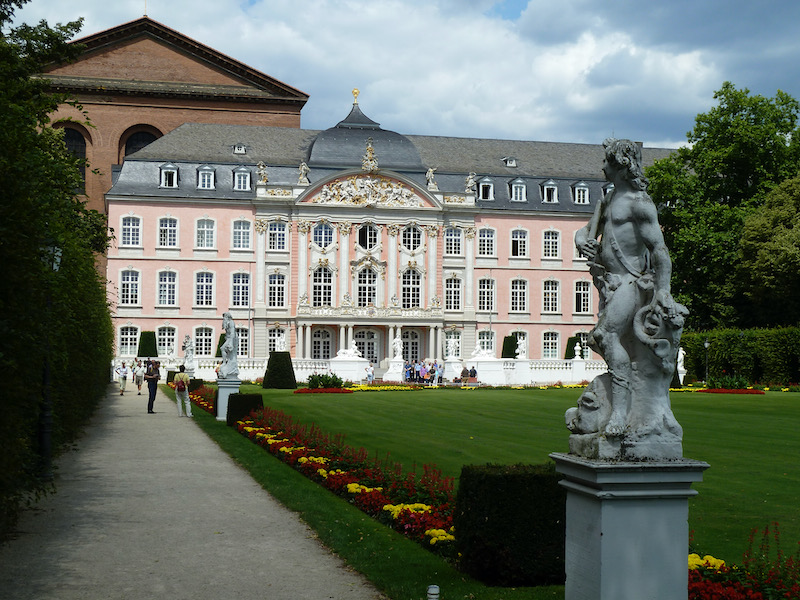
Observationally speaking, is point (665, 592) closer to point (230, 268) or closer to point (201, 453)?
point (201, 453)

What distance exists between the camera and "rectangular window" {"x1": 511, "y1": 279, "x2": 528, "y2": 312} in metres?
59.6

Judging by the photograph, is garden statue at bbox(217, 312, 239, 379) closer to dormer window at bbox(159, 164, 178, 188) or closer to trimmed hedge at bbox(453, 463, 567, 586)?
trimmed hedge at bbox(453, 463, 567, 586)

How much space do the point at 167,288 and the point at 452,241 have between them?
1695cm

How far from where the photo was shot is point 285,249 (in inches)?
2215

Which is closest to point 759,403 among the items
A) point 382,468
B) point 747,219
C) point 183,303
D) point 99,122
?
point 747,219

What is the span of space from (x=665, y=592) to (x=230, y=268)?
52099 mm

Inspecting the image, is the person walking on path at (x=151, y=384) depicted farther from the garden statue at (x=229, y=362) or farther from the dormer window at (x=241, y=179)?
the dormer window at (x=241, y=179)

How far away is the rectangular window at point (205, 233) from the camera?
184 ft

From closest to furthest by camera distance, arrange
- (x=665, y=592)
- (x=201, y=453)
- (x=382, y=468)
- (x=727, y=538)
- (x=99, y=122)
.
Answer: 1. (x=665, y=592)
2. (x=727, y=538)
3. (x=382, y=468)
4. (x=201, y=453)
5. (x=99, y=122)

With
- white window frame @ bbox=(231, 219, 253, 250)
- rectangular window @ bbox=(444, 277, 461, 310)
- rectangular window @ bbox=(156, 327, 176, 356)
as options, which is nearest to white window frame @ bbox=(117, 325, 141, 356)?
rectangular window @ bbox=(156, 327, 176, 356)

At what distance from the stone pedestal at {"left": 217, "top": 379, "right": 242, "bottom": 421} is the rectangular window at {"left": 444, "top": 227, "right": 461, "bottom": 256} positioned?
34824 mm

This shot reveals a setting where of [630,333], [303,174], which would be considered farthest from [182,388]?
[303,174]

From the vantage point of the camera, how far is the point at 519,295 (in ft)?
196

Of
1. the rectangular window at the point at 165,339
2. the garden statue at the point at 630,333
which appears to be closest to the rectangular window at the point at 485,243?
the rectangular window at the point at 165,339
